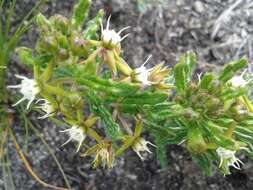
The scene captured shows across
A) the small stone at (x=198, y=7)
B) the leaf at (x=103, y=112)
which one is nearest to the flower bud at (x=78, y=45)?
the leaf at (x=103, y=112)

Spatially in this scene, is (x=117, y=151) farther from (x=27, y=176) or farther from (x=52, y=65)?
(x=27, y=176)

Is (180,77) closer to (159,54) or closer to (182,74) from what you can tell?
(182,74)

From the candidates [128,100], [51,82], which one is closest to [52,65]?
[51,82]

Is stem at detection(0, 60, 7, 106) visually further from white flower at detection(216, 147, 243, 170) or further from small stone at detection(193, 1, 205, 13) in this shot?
small stone at detection(193, 1, 205, 13)

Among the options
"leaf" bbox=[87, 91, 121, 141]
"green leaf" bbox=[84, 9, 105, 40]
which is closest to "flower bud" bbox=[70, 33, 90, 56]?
"leaf" bbox=[87, 91, 121, 141]

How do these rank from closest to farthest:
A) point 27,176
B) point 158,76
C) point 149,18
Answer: point 158,76
point 27,176
point 149,18

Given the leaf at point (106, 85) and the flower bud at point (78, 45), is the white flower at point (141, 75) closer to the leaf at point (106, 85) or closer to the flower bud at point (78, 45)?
the leaf at point (106, 85)
